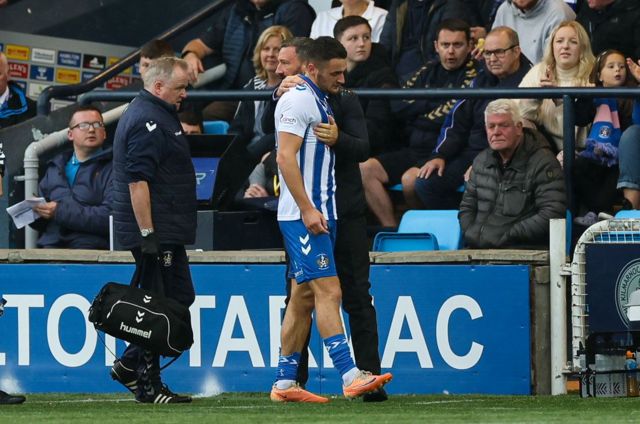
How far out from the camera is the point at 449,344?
31.8ft

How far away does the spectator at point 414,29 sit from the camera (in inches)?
479

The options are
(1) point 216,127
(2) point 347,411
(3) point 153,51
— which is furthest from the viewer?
(1) point 216,127

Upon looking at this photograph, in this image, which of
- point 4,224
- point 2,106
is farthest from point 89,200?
point 2,106

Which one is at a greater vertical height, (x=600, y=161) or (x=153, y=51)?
(x=153, y=51)

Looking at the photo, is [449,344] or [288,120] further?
[449,344]

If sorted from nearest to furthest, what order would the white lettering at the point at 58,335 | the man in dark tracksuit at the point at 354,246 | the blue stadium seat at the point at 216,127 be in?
the man in dark tracksuit at the point at 354,246
the white lettering at the point at 58,335
the blue stadium seat at the point at 216,127

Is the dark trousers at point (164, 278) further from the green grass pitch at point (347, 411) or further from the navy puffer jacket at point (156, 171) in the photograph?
the green grass pitch at point (347, 411)

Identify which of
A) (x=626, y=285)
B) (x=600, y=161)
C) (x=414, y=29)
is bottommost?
(x=626, y=285)

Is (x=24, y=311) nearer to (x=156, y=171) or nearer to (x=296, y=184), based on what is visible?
(x=156, y=171)

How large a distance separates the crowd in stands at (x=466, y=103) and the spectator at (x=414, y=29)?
0.04ft

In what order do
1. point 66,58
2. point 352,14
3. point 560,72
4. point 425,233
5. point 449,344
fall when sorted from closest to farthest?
point 449,344, point 425,233, point 560,72, point 352,14, point 66,58

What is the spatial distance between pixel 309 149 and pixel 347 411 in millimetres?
1470

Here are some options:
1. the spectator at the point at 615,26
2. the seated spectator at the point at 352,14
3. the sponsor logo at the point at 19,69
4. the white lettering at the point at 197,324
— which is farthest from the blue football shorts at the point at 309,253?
the sponsor logo at the point at 19,69

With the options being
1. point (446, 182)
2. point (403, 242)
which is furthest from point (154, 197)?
point (446, 182)
